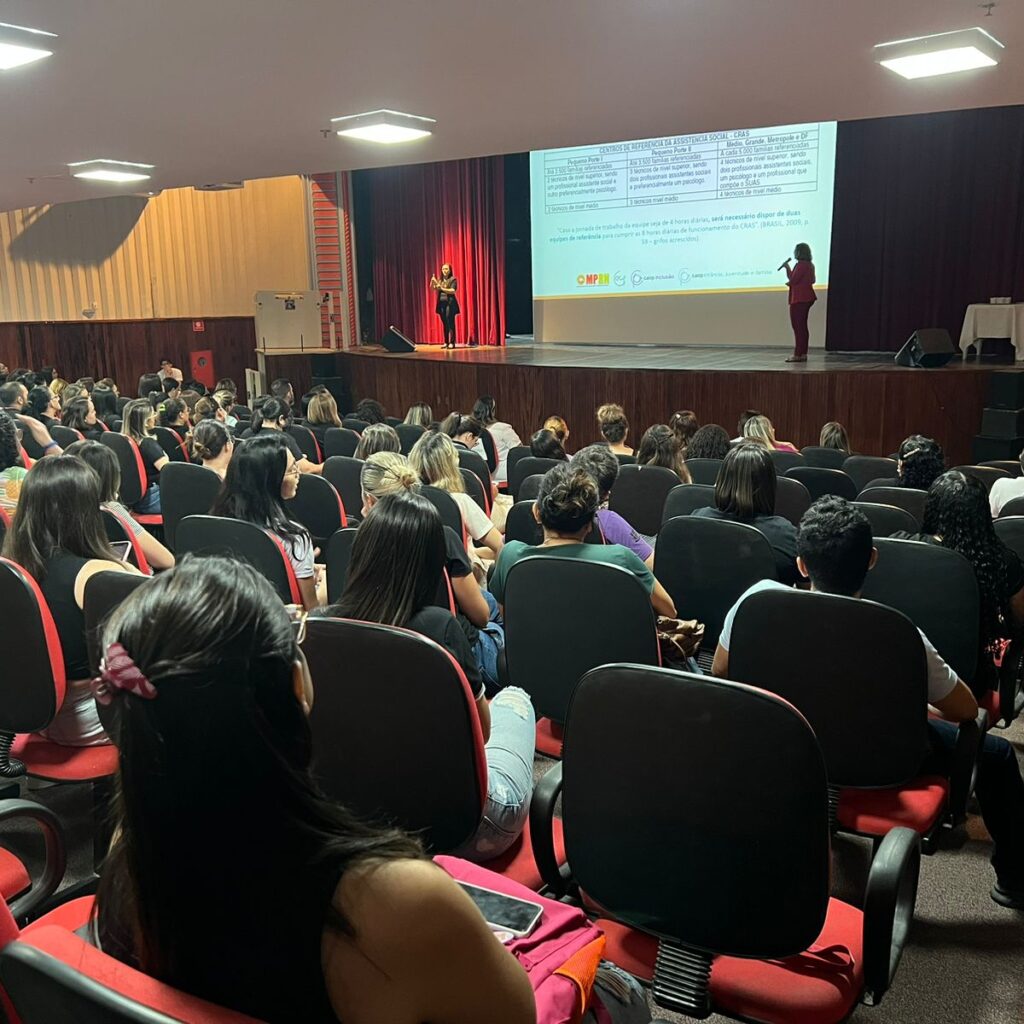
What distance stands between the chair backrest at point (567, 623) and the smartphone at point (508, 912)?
104 centimetres

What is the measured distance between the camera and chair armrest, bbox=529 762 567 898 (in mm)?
1731

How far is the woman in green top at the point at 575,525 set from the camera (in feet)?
8.90

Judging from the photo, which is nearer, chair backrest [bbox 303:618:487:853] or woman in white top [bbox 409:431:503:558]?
chair backrest [bbox 303:618:487:853]

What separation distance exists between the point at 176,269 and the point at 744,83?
12.7m

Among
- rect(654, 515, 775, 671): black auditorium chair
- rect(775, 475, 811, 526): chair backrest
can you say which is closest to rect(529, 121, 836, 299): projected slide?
rect(775, 475, 811, 526): chair backrest

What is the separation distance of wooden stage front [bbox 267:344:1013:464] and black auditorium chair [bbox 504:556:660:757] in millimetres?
6937

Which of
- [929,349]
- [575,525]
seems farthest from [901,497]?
[929,349]

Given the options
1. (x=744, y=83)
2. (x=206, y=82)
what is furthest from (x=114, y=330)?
(x=744, y=83)

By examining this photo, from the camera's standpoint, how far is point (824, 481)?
15.8ft

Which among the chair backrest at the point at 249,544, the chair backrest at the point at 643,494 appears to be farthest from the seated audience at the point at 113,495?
the chair backrest at the point at 643,494

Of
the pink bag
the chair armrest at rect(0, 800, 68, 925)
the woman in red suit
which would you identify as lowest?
the chair armrest at rect(0, 800, 68, 925)

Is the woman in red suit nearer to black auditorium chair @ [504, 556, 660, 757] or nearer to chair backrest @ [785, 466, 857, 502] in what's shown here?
chair backrest @ [785, 466, 857, 502]

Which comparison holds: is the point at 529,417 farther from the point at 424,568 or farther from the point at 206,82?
the point at 424,568

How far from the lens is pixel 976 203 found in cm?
1070
